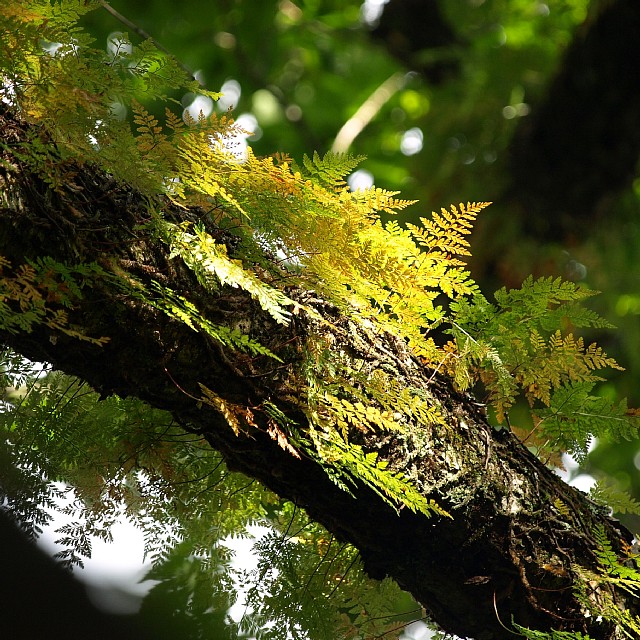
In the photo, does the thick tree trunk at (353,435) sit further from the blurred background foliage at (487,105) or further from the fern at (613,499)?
the blurred background foliage at (487,105)

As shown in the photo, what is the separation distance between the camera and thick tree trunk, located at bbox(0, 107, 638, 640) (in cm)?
62

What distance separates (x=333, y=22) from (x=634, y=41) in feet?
5.83

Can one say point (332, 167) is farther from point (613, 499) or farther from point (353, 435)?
point (613, 499)

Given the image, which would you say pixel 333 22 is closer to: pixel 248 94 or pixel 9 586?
pixel 248 94

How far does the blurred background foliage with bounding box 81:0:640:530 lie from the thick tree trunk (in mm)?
1227

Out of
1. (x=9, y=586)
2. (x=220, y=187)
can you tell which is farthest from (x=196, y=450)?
(x=220, y=187)

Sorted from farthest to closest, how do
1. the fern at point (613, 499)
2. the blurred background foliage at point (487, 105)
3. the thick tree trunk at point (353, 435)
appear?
the blurred background foliage at point (487, 105) → the fern at point (613, 499) → the thick tree trunk at point (353, 435)

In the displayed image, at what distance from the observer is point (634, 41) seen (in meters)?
1.75

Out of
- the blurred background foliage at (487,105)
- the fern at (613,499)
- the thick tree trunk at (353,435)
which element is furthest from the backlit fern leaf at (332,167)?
the blurred background foliage at (487,105)

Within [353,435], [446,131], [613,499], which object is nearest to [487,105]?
[446,131]

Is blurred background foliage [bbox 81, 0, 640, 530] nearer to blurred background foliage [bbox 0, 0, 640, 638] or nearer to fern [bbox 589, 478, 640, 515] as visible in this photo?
blurred background foliage [bbox 0, 0, 640, 638]

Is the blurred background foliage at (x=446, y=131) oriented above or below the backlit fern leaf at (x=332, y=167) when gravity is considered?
below

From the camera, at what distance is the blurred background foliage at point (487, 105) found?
1.90m

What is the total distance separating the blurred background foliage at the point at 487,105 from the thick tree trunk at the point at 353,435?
1227mm
